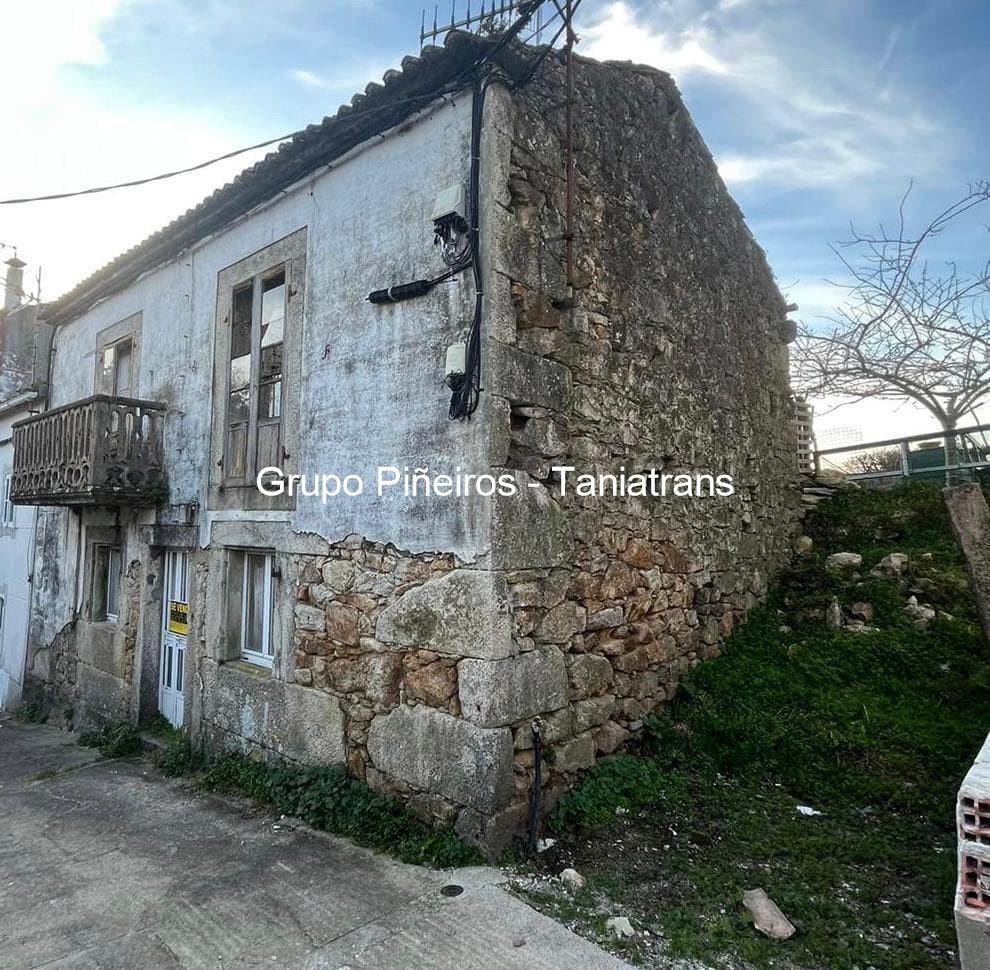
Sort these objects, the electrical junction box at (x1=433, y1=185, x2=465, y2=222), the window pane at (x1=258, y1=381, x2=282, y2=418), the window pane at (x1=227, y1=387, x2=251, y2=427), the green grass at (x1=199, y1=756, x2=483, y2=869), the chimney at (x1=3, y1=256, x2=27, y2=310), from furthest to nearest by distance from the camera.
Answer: the chimney at (x1=3, y1=256, x2=27, y2=310)
the window pane at (x1=227, y1=387, x2=251, y2=427)
the window pane at (x1=258, y1=381, x2=282, y2=418)
the electrical junction box at (x1=433, y1=185, x2=465, y2=222)
the green grass at (x1=199, y1=756, x2=483, y2=869)

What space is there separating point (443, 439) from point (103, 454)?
459 cm

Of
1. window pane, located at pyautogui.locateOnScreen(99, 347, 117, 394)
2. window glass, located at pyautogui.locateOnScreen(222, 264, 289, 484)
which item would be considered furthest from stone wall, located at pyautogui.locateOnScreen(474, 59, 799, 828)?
window pane, located at pyautogui.locateOnScreen(99, 347, 117, 394)

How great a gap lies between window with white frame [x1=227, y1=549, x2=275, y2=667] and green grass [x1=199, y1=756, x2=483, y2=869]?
3.44 ft

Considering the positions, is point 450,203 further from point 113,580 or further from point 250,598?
point 113,580

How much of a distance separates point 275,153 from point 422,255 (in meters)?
2.09

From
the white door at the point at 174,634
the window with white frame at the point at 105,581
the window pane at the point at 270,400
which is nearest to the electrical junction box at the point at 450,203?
the window pane at the point at 270,400

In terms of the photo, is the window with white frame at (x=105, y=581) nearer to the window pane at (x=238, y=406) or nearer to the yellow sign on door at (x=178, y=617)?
the yellow sign on door at (x=178, y=617)

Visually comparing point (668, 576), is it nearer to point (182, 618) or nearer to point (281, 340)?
point (281, 340)

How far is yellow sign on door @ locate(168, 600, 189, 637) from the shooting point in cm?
700

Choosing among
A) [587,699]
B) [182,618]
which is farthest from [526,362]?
[182,618]

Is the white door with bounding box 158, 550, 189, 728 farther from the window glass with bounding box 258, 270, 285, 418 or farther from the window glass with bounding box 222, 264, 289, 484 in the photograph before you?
the window glass with bounding box 258, 270, 285, 418

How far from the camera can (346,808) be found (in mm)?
4523

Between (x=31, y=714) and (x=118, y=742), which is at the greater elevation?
(x=118, y=742)

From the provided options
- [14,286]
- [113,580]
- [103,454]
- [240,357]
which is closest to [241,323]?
[240,357]
